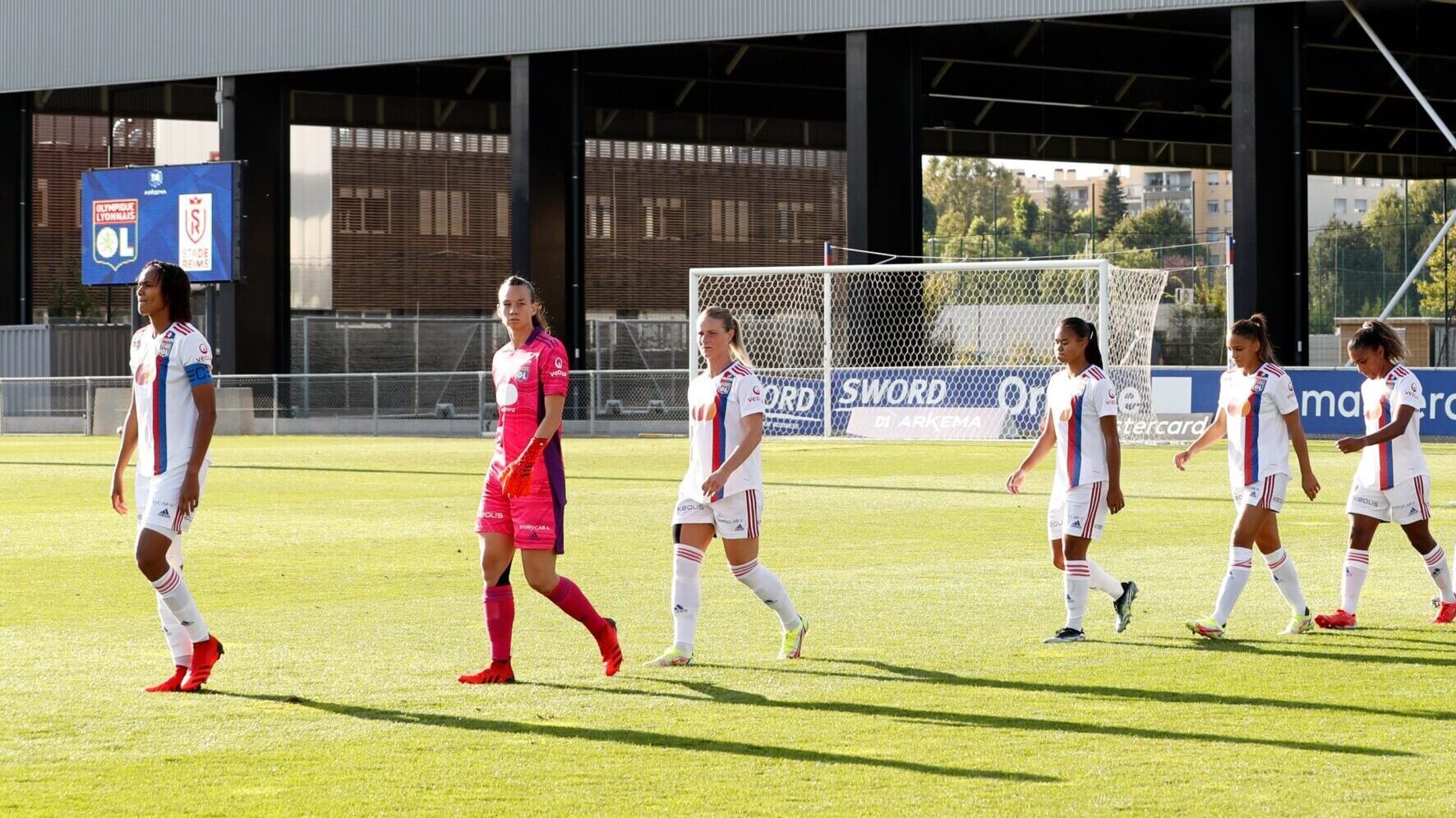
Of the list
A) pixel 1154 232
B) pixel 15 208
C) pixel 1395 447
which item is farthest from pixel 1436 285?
pixel 1395 447

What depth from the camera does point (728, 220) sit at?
6856 cm

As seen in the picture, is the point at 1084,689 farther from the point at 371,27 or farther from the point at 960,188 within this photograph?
the point at 960,188

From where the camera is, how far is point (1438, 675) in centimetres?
873

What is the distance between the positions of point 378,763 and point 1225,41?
41.7 m

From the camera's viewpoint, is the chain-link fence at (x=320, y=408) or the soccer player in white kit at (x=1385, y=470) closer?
the soccer player in white kit at (x=1385, y=470)

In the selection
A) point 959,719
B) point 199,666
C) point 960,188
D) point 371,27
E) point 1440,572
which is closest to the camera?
point 959,719

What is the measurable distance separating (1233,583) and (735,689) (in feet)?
9.90

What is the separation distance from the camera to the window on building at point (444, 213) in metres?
63.2

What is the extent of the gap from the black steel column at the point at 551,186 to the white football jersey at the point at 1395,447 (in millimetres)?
33199

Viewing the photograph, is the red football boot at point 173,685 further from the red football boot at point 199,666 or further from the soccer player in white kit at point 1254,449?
the soccer player in white kit at point 1254,449

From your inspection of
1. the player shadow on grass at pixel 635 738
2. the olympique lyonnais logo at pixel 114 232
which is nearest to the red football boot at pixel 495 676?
the player shadow on grass at pixel 635 738

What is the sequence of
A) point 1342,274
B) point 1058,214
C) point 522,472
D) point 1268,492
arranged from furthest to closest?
point 1058,214 → point 1342,274 → point 1268,492 → point 522,472

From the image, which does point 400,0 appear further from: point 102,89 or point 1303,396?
point 1303,396

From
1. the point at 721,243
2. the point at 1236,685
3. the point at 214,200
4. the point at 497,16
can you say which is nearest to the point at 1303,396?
the point at 497,16
